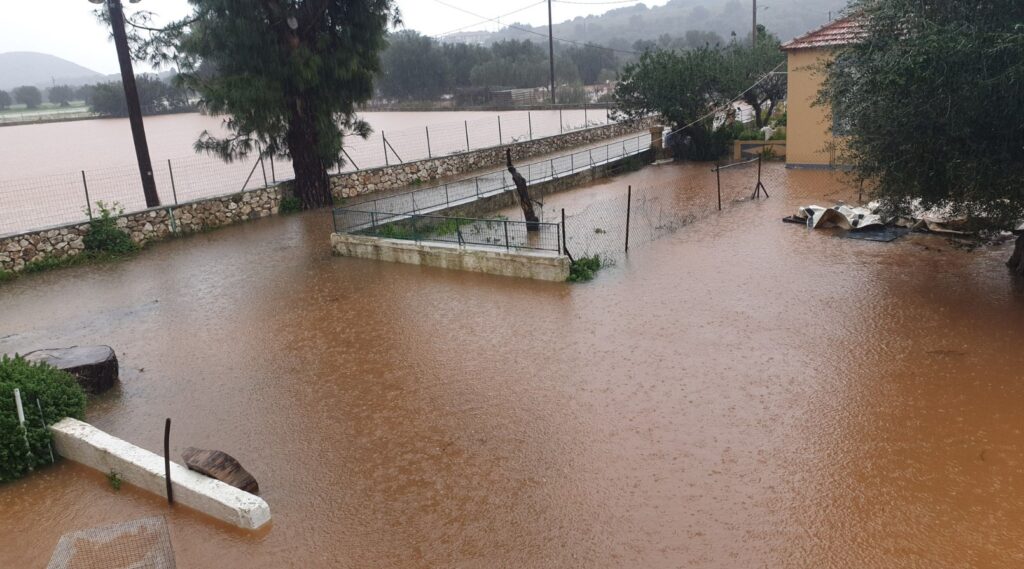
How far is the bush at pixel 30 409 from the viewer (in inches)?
320

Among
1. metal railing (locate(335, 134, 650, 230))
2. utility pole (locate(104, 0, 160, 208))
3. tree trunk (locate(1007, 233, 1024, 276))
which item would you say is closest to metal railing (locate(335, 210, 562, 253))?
metal railing (locate(335, 134, 650, 230))

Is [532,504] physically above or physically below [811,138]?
below

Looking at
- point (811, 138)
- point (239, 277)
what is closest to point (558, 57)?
point (811, 138)

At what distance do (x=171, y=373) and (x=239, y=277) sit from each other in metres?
5.64

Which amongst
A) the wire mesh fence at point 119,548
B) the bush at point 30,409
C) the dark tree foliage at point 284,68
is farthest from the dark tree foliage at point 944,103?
the dark tree foliage at point 284,68

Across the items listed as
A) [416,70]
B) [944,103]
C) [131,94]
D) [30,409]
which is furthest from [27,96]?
[944,103]

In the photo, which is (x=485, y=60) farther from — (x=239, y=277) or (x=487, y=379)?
(x=487, y=379)

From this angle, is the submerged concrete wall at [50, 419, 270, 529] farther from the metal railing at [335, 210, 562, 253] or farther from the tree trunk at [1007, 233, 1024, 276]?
the tree trunk at [1007, 233, 1024, 276]

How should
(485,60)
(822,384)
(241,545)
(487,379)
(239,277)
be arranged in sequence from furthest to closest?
(485,60) → (239,277) → (487,379) → (822,384) → (241,545)

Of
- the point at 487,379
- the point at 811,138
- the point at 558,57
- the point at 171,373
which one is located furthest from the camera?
the point at 558,57

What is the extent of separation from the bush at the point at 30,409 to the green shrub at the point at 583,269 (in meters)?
8.31

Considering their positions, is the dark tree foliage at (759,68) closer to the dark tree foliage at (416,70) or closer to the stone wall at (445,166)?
the stone wall at (445,166)

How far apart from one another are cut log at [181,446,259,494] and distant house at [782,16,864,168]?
2176cm

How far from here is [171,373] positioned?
1115 cm
